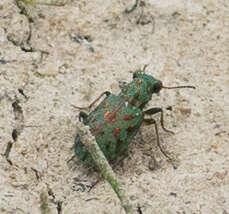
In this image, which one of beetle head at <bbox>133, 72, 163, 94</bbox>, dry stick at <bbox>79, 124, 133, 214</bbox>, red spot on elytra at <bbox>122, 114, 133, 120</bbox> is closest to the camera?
dry stick at <bbox>79, 124, 133, 214</bbox>

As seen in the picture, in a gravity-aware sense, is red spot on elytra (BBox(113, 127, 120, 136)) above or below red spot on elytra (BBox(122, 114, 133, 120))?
below

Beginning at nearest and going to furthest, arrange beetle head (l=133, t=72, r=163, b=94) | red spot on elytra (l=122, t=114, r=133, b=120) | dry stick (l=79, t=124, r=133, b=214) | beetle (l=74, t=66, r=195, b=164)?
dry stick (l=79, t=124, r=133, b=214)
beetle (l=74, t=66, r=195, b=164)
red spot on elytra (l=122, t=114, r=133, b=120)
beetle head (l=133, t=72, r=163, b=94)

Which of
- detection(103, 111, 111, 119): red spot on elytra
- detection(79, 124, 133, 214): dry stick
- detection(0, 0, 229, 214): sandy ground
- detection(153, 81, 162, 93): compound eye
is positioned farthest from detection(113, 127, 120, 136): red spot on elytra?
detection(153, 81, 162, 93): compound eye

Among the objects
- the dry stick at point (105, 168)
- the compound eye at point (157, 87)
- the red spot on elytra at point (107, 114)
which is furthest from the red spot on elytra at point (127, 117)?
the dry stick at point (105, 168)

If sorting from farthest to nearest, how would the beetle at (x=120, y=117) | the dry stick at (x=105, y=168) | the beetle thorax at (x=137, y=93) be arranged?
the beetle thorax at (x=137, y=93)
the beetle at (x=120, y=117)
the dry stick at (x=105, y=168)

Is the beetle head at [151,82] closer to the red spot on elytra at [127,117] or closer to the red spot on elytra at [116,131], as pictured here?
the red spot on elytra at [127,117]

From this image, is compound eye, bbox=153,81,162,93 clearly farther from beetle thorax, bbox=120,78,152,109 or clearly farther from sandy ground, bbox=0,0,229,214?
sandy ground, bbox=0,0,229,214

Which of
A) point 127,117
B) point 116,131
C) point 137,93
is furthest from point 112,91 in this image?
point 116,131
